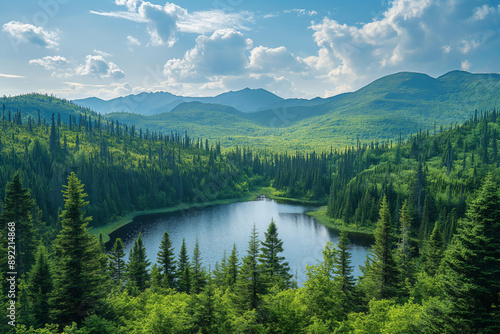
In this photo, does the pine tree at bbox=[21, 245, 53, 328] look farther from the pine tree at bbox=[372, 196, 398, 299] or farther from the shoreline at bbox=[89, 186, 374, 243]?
the shoreline at bbox=[89, 186, 374, 243]

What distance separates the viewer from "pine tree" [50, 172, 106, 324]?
83.0ft

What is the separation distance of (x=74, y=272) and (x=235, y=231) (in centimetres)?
9213

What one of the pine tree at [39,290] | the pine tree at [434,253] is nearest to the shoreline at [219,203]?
the pine tree at [39,290]

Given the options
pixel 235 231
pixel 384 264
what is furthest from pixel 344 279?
pixel 235 231

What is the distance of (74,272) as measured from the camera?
2558 cm

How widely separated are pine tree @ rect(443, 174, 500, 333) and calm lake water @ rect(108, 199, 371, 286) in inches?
2080

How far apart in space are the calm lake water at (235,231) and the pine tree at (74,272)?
51849mm

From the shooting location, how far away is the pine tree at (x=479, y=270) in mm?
18141

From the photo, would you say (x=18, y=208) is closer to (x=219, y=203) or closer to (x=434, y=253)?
(x=434, y=253)

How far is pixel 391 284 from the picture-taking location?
129 ft

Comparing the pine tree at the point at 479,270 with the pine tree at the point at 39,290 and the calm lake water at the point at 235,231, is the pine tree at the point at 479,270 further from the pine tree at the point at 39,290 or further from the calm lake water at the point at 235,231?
the calm lake water at the point at 235,231

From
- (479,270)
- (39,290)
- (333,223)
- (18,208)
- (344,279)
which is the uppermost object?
(479,270)

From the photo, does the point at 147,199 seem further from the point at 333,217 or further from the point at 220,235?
the point at 333,217

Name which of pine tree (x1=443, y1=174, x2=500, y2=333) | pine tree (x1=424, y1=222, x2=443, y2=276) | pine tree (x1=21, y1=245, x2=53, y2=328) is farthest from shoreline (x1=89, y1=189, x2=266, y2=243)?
pine tree (x1=443, y1=174, x2=500, y2=333)
